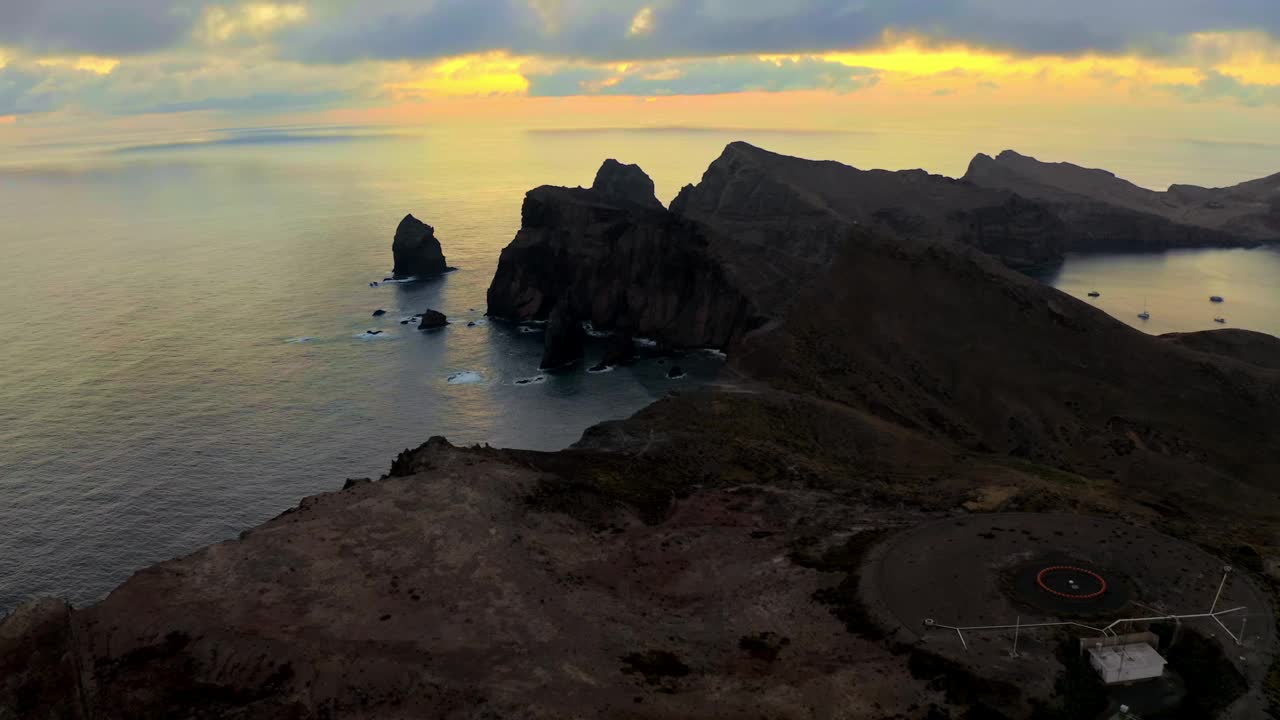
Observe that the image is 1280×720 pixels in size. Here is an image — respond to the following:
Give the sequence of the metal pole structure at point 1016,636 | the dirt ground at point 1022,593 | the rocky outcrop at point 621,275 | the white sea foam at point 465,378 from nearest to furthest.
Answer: the dirt ground at point 1022,593 < the metal pole structure at point 1016,636 < the white sea foam at point 465,378 < the rocky outcrop at point 621,275

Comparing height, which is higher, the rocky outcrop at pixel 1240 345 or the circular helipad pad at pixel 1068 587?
the circular helipad pad at pixel 1068 587

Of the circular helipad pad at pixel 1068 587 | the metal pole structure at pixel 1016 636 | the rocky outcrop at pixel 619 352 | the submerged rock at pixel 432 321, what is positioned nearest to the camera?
the metal pole structure at pixel 1016 636

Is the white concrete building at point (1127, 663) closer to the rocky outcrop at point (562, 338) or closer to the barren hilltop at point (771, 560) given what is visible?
the barren hilltop at point (771, 560)

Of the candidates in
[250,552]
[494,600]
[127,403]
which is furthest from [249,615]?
[127,403]

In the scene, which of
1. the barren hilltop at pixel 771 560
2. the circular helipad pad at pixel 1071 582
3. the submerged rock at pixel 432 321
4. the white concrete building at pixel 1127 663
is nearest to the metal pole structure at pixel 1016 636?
the barren hilltop at pixel 771 560

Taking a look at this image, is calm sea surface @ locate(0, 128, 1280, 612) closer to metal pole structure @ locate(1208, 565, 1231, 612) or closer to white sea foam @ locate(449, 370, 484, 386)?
white sea foam @ locate(449, 370, 484, 386)

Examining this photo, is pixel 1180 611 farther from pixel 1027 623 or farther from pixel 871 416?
pixel 871 416
